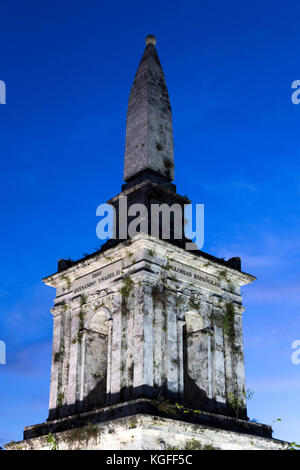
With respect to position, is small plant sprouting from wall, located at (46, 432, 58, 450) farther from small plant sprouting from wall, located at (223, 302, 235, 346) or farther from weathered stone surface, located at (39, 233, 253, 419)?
small plant sprouting from wall, located at (223, 302, 235, 346)

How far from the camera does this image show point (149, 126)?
20.5 m

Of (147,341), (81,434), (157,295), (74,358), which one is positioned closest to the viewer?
(81,434)

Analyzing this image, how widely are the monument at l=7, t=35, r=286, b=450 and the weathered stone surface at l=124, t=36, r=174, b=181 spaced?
0.15 ft

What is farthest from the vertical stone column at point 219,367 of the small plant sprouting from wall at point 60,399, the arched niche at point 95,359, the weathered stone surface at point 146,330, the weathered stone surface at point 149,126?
the weathered stone surface at point 149,126

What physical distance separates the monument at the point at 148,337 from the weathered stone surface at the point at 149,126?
4 cm

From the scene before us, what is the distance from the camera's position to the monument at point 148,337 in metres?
16.4

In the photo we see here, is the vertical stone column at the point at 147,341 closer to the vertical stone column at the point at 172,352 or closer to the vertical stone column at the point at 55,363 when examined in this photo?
the vertical stone column at the point at 172,352

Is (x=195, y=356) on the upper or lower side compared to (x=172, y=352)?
upper

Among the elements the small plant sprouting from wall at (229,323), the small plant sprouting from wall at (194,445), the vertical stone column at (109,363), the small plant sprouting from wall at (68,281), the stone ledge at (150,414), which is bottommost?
the small plant sprouting from wall at (194,445)

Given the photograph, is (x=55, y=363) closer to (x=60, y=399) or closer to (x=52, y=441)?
(x=60, y=399)

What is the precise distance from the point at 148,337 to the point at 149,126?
6.97m

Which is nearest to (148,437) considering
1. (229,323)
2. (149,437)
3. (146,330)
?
(149,437)

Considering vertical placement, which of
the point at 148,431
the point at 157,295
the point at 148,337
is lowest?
the point at 148,431
